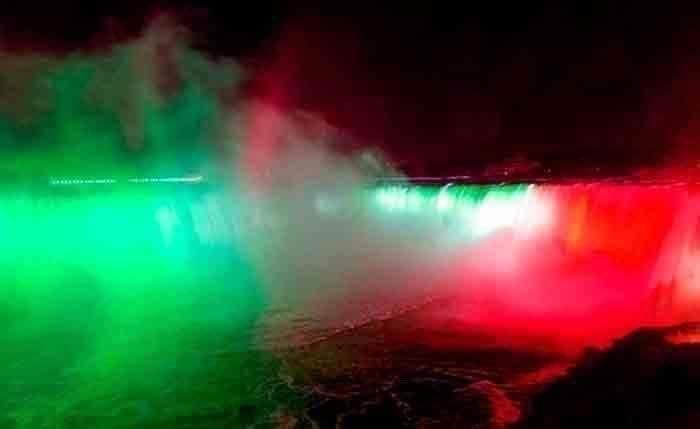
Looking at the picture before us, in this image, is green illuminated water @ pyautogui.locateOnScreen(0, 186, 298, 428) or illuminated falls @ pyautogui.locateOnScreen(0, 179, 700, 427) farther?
illuminated falls @ pyautogui.locateOnScreen(0, 179, 700, 427)

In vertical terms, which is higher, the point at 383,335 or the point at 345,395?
the point at 383,335

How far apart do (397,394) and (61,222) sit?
2239cm

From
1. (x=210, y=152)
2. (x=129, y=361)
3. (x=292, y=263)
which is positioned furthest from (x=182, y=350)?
(x=210, y=152)

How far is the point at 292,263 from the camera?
21188 mm

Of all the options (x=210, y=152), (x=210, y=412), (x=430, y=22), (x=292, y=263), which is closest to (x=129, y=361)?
(x=210, y=412)

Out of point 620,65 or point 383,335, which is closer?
point 383,335

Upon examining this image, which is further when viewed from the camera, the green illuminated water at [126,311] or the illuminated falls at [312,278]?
the illuminated falls at [312,278]

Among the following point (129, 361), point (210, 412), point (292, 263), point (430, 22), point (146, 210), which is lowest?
point (210, 412)

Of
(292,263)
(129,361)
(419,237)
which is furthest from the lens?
(419,237)

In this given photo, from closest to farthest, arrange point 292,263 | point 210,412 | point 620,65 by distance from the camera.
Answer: point 210,412 < point 292,263 < point 620,65

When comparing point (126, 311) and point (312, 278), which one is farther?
point (312, 278)

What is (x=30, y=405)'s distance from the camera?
10.5m

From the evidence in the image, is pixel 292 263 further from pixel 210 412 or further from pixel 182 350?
pixel 210 412

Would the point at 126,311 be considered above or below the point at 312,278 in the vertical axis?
below
